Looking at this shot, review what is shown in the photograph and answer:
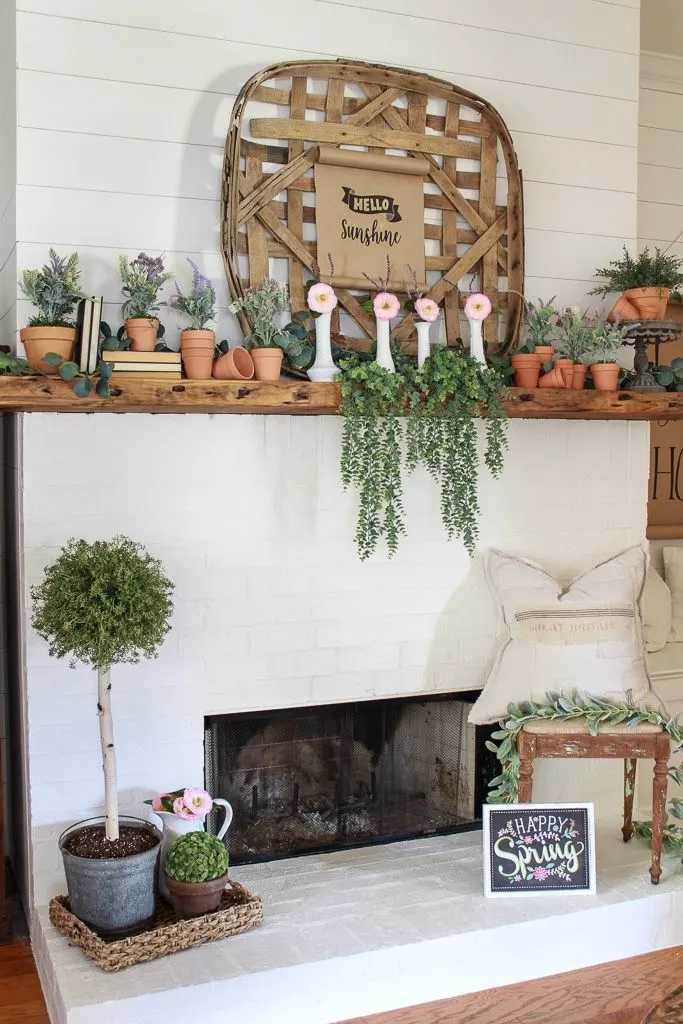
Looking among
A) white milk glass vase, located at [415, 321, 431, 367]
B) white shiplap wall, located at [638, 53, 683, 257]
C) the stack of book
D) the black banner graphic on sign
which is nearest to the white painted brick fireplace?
the stack of book

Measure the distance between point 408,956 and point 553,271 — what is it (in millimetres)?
2114

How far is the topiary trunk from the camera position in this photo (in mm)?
2471

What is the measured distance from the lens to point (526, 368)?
2.93 metres

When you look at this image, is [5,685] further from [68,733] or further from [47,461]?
[47,461]

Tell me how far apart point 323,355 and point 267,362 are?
0.18 m

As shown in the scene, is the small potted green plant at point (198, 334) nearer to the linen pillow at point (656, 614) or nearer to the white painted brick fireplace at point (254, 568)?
the white painted brick fireplace at point (254, 568)

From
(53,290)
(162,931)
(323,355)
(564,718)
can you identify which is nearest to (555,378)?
(323,355)

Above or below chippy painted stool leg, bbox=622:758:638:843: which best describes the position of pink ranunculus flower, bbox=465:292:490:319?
above

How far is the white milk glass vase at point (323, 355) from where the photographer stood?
268 centimetres

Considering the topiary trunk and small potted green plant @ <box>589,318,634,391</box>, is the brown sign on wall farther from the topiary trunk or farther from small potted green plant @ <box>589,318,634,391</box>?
the topiary trunk

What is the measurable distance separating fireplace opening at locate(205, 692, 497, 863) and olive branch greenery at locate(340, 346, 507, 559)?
0.60m

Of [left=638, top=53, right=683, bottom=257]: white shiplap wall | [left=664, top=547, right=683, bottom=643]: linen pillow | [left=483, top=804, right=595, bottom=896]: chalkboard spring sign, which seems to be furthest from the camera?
[left=638, top=53, right=683, bottom=257]: white shiplap wall

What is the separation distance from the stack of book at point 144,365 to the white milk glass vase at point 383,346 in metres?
0.57

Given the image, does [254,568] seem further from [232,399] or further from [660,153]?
[660,153]
